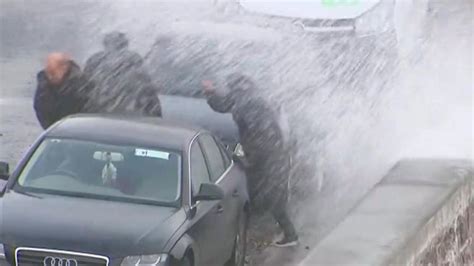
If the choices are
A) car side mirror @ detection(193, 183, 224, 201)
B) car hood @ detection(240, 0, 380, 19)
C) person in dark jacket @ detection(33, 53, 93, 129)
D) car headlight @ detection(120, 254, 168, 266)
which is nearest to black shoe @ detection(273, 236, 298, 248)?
person in dark jacket @ detection(33, 53, 93, 129)

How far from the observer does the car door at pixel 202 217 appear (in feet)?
28.7

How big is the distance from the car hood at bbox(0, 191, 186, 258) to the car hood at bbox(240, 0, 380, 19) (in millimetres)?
7628

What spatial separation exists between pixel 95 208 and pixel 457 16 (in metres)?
17.0

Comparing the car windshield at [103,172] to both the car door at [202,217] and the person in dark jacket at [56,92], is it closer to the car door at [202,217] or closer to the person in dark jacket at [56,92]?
the car door at [202,217]

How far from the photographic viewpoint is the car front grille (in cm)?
794

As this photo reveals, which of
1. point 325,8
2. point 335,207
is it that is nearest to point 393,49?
point 325,8

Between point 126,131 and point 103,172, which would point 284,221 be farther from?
point 103,172

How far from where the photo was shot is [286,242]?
11.3 metres

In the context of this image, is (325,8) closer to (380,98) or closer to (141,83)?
(380,98)

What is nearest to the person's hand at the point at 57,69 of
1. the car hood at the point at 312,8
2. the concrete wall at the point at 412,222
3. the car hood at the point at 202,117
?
the car hood at the point at 202,117

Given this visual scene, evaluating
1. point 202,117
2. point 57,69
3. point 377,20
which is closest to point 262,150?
point 202,117

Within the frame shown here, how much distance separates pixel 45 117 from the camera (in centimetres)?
1180

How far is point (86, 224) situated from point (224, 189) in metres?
1.69

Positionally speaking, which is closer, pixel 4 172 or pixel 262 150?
pixel 4 172
